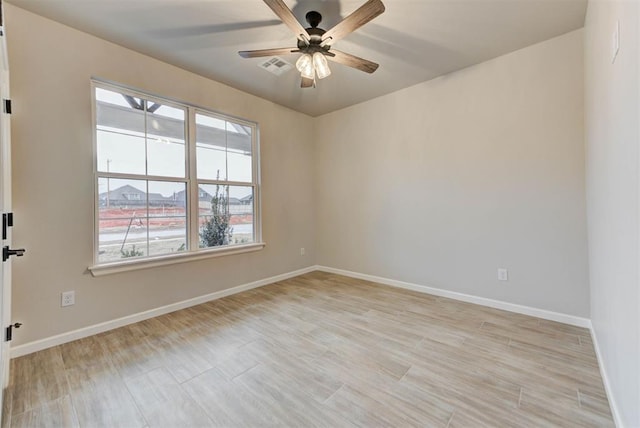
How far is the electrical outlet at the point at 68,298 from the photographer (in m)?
2.29

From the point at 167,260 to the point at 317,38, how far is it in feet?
8.55

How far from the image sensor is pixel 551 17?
2242 millimetres

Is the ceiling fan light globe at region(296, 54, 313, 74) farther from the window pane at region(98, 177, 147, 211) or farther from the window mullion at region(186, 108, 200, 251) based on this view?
the window pane at region(98, 177, 147, 211)

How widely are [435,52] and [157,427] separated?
3679mm

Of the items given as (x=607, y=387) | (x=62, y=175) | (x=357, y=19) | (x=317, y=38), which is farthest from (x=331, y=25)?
(x=607, y=387)

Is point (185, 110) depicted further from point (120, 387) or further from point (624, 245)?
point (624, 245)

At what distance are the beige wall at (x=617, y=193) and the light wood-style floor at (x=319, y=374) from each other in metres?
0.39

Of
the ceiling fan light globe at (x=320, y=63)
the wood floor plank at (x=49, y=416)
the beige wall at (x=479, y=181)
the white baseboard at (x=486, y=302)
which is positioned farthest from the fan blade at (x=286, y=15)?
the white baseboard at (x=486, y=302)

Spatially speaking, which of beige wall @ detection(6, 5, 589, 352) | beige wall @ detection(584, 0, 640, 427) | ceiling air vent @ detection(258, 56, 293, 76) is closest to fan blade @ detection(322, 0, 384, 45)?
ceiling air vent @ detection(258, 56, 293, 76)

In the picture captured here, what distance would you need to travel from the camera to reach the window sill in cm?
247

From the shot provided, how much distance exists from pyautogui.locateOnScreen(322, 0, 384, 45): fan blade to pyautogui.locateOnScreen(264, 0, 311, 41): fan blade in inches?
6.6

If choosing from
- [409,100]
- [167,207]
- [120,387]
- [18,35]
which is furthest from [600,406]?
[18,35]

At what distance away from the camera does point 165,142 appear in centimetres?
298

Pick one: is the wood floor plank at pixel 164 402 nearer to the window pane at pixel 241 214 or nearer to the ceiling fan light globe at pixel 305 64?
the window pane at pixel 241 214
